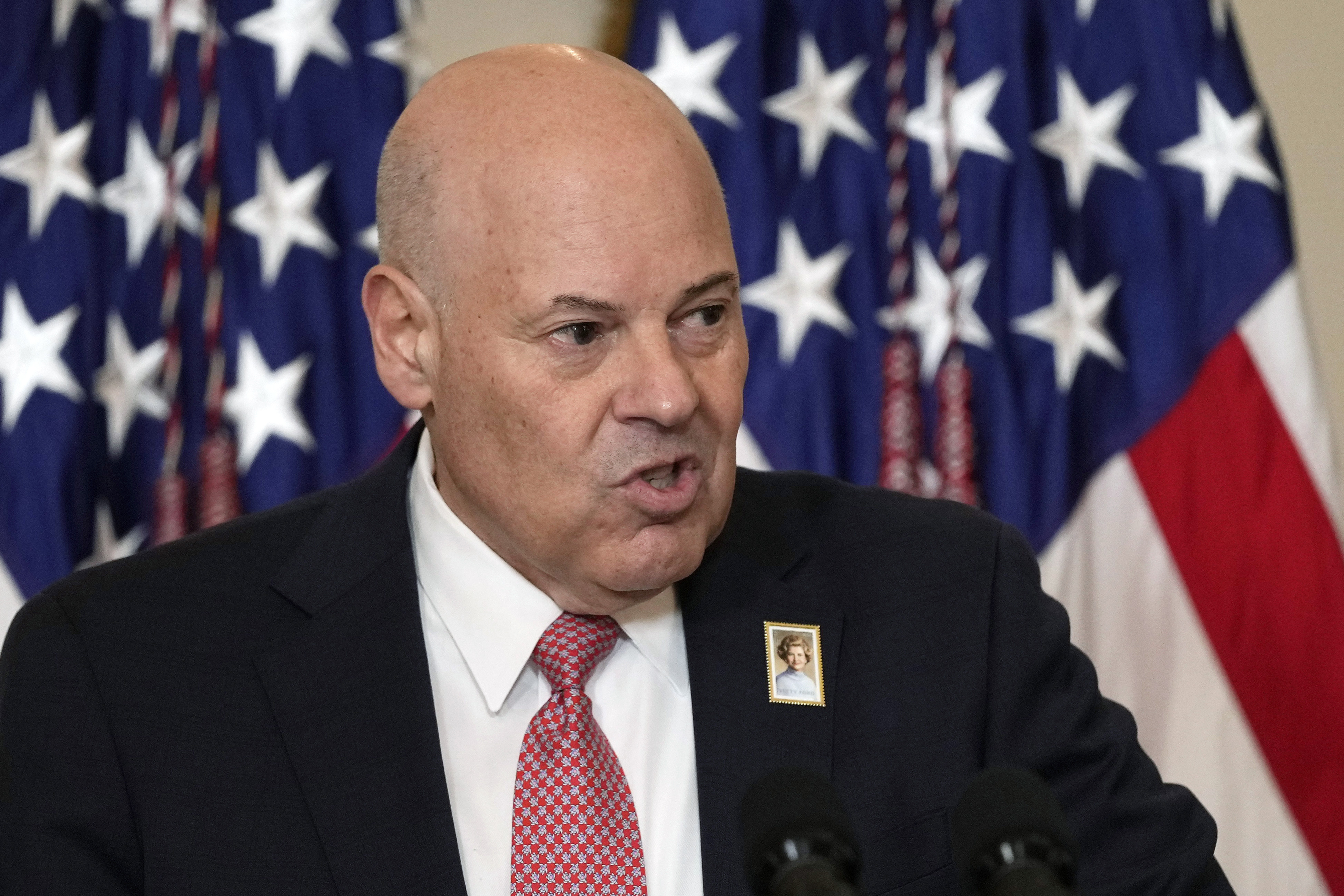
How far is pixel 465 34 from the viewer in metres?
3.06

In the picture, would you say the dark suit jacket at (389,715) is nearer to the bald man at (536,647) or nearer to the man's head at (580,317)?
the bald man at (536,647)

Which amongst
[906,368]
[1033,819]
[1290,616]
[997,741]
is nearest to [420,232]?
[997,741]

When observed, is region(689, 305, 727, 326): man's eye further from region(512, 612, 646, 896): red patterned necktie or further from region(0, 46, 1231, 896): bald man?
region(512, 612, 646, 896): red patterned necktie

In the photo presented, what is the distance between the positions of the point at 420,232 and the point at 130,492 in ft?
3.91

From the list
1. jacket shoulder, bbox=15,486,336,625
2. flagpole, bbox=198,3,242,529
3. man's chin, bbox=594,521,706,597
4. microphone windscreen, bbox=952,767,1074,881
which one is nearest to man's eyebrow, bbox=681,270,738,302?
man's chin, bbox=594,521,706,597

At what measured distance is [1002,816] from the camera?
103 centimetres

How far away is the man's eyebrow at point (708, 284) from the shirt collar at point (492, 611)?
1.41 ft

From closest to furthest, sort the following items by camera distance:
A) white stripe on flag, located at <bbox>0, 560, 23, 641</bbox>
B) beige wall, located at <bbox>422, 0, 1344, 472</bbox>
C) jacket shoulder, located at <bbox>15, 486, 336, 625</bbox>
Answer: jacket shoulder, located at <bbox>15, 486, 336, 625</bbox>, white stripe on flag, located at <bbox>0, 560, 23, 641</bbox>, beige wall, located at <bbox>422, 0, 1344, 472</bbox>

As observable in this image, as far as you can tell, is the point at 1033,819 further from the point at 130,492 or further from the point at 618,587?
the point at 130,492

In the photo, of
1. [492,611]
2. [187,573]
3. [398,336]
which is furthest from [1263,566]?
[187,573]

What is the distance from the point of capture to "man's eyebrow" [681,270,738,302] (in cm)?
172

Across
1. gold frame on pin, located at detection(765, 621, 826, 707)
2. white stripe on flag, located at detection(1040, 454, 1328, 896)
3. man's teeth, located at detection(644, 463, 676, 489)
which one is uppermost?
man's teeth, located at detection(644, 463, 676, 489)

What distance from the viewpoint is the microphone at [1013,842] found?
98cm

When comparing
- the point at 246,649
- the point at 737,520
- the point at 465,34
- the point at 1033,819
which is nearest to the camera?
the point at 1033,819
